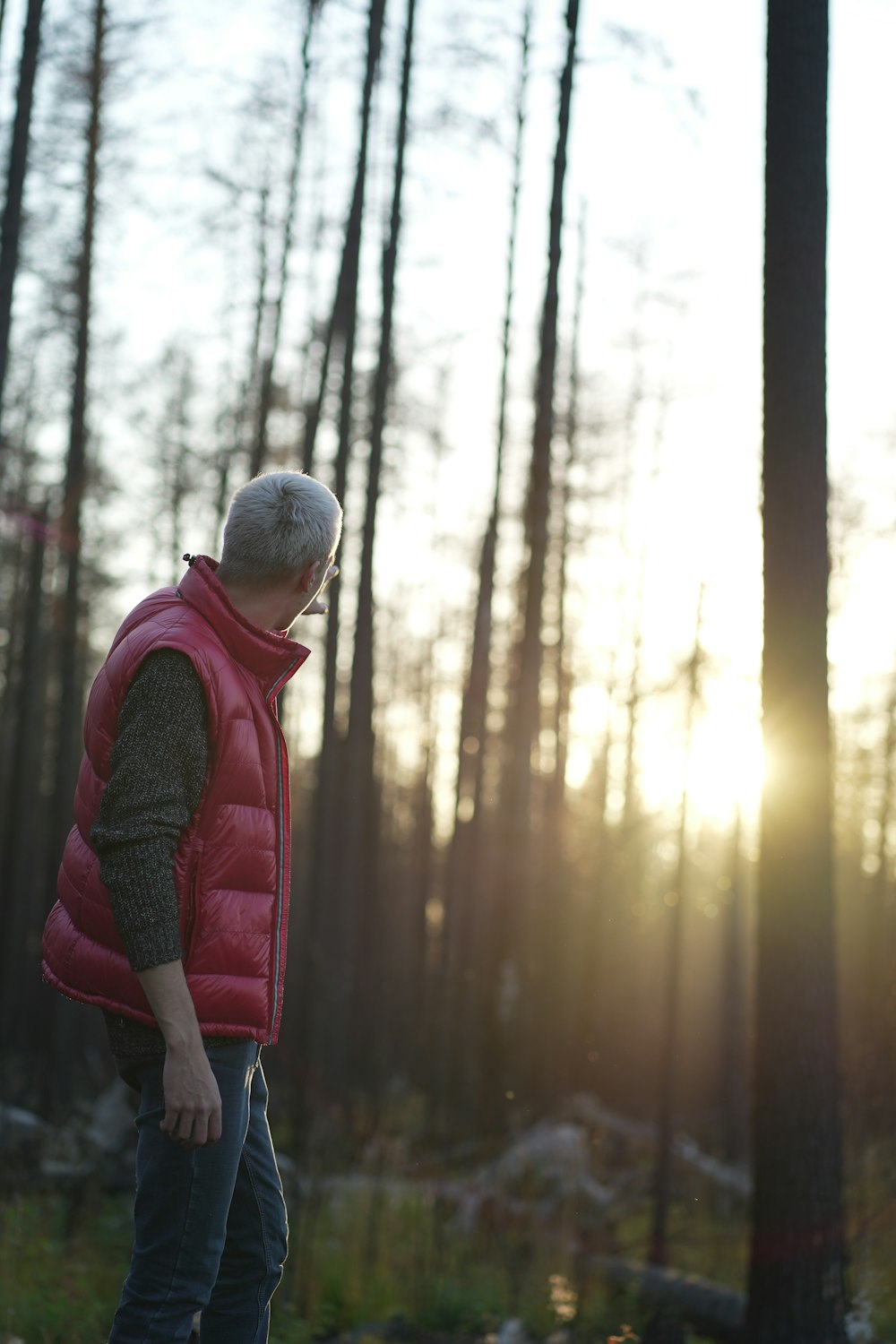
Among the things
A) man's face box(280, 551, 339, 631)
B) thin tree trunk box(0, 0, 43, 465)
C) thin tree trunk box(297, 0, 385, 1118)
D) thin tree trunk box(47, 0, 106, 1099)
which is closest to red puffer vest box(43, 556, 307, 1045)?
man's face box(280, 551, 339, 631)

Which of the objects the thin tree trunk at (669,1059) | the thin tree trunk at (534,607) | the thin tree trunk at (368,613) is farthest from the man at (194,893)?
the thin tree trunk at (368,613)

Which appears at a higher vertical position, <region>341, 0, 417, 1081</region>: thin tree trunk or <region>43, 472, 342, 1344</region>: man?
<region>341, 0, 417, 1081</region>: thin tree trunk

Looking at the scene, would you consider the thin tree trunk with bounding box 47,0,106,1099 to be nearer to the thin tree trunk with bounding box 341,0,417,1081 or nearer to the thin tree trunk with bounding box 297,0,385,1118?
the thin tree trunk with bounding box 297,0,385,1118

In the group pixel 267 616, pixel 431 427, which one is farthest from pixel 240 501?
pixel 431 427

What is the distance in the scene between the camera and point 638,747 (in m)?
20.4

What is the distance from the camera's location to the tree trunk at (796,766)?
5184 millimetres

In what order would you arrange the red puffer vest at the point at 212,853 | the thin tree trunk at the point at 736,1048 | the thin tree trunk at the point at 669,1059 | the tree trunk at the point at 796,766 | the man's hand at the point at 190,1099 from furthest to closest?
the thin tree trunk at the point at 736,1048
the thin tree trunk at the point at 669,1059
the tree trunk at the point at 796,766
the red puffer vest at the point at 212,853
the man's hand at the point at 190,1099

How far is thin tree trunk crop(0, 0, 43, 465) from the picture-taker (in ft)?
27.8

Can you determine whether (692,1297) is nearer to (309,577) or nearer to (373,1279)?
(373,1279)

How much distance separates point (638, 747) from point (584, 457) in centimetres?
517

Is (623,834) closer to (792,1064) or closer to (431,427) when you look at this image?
(431,427)

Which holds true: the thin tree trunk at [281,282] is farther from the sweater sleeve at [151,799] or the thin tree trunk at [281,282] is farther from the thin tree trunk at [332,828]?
the sweater sleeve at [151,799]

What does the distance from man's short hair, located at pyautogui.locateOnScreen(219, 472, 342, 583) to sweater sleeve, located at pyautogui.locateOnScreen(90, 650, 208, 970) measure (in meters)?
0.29

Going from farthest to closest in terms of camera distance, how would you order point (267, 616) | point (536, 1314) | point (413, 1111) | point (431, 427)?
point (431, 427)
point (413, 1111)
point (536, 1314)
point (267, 616)
